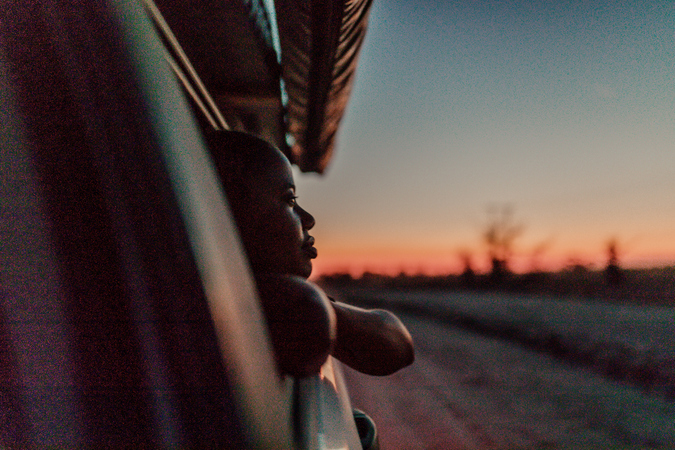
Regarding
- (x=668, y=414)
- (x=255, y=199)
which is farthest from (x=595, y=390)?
(x=255, y=199)

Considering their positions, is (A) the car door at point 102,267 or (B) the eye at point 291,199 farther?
(B) the eye at point 291,199

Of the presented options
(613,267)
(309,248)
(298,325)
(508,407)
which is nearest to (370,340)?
(309,248)

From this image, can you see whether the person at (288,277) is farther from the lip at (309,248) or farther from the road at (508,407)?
the road at (508,407)

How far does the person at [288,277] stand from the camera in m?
0.94

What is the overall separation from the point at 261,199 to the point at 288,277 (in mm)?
222

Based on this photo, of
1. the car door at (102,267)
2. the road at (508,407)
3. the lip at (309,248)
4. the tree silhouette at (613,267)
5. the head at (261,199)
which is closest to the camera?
the car door at (102,267)

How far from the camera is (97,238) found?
55cm

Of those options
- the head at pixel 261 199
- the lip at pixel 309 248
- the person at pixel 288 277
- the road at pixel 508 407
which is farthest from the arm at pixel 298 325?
the road at pixel 508 407

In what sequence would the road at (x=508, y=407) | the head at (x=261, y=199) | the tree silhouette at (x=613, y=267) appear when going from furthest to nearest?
the tree silhouette at (x=613, y=267) < the road at (x=508, y=407) < the head at (x=261, y=199)

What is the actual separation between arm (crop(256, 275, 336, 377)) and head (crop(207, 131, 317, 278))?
116mm

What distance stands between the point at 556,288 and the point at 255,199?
33324 millimetres

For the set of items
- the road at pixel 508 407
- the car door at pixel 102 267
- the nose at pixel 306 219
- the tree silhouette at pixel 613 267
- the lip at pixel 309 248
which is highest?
the car door at pixel 102 267

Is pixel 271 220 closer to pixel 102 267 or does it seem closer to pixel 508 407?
pixel 102 267

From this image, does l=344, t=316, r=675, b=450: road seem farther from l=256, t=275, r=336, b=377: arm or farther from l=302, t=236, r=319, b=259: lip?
l=256, t=275, r=336, b=377: arm
